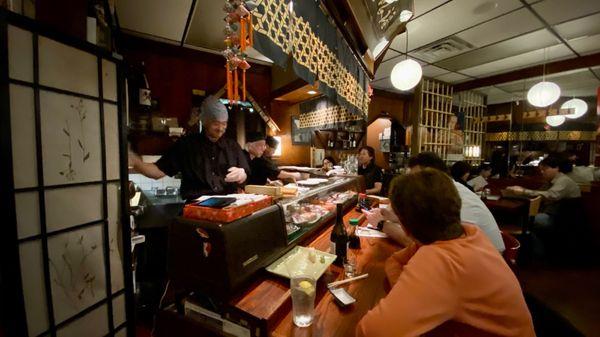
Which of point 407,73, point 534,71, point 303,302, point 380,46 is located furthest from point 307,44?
point 534,71

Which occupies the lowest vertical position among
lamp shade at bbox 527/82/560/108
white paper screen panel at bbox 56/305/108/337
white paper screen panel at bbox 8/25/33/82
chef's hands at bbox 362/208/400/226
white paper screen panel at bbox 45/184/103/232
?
white paper screen panel at bbox 56/305/108/337

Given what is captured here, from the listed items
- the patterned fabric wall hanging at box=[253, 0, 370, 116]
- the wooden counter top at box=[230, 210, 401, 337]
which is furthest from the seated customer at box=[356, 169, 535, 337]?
the patterned fabric wall hanging at box=[253, 0, 370, 116]

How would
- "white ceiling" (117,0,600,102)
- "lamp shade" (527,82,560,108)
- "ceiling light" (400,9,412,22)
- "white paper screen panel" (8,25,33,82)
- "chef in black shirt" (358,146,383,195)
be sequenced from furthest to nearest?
"chef in black shirt" (358,146,383,195) → "lamp shade" (527,82,560,108) → "white ceiling" (117,0,600,102) → "ceiling light" (400,9,412,22) → "white paper screen panel" (8,25,33,82)

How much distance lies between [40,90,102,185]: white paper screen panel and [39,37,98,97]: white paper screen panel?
0.07 m

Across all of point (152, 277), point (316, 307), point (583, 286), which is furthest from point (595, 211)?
point (152, 277)

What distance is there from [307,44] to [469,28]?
3405mm

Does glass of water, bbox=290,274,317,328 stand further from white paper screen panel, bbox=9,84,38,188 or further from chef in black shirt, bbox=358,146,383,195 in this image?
chef in black shirt, bbox=358,146,383,195

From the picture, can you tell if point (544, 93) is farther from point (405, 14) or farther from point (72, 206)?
point (72, 206)

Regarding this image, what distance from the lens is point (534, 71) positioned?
18.7 ft

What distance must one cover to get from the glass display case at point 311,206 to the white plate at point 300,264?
0.11 m

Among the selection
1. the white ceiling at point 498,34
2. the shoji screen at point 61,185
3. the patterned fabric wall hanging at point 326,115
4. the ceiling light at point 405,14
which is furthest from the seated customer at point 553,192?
the shoji screen at point 61,185

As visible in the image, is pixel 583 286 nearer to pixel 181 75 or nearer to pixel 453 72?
pixel 453 72

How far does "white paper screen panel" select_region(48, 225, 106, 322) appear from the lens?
4.84 ft

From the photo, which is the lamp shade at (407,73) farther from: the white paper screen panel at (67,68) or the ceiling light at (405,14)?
the white paper screen panel at (67,68)
